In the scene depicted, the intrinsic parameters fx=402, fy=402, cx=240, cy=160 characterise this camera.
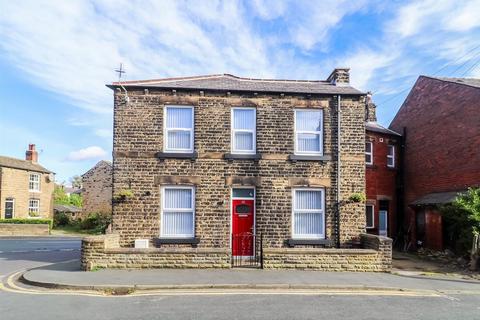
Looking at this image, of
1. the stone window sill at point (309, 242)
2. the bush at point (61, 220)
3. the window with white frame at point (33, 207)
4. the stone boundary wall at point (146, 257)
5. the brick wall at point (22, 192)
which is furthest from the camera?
the bush at point (61, 220)

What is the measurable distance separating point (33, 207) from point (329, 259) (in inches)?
1372

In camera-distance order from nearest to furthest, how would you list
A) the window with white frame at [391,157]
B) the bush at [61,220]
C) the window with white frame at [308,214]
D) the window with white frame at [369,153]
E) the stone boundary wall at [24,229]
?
the window with white frame at [308,214]
the window with white frame at [369,153]
the window with white frame at [391,157]
the stone boundary wall at [24,229]
the bush at [61,220]

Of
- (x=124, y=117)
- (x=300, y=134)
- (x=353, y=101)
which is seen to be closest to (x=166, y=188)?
(x=124, y=117)

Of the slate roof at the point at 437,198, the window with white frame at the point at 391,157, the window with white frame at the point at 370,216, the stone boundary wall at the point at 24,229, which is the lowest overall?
the stone boundary wall at the point at 24,229

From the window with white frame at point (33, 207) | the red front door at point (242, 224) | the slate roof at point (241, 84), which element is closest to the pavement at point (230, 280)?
the red front door at point (242, 224)

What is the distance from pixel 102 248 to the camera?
12.0 meters

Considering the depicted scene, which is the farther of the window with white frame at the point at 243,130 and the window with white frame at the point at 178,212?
the window with white frame at the point at 243,130

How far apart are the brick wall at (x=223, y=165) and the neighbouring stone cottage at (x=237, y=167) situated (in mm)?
36

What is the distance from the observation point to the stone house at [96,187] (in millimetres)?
39566

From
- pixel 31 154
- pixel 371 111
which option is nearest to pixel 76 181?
pixel 31 154

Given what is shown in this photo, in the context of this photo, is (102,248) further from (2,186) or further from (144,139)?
(2,186)

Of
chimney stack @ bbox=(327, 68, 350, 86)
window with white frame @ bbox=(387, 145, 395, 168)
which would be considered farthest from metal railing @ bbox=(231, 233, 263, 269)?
window with white frame @ bbox=(387, 145, 395, 168)

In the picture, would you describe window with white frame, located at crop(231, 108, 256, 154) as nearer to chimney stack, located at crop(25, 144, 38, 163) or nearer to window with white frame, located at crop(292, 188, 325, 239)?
window with white frame, located at crop(292, 188, 325, 239)

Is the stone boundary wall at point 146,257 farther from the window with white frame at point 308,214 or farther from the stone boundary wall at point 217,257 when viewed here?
the window with white frame at point 308,214
